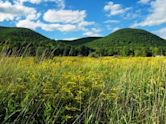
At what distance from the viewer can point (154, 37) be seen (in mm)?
175125

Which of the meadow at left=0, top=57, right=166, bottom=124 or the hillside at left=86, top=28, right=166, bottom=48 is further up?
the hillside at left=86, top=28, right=166, bottom=48

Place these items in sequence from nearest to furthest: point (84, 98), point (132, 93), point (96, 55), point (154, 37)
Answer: point (84, 98) → point (132, 93) → point (96, 55) → point (154, 37)

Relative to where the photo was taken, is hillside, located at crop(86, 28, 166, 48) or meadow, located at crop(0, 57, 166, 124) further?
hillside, located at crop(86, 28, 166, 48)

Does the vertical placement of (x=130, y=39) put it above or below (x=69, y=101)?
above

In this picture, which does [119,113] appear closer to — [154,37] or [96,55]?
[96,55]

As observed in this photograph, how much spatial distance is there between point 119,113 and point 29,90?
109cm

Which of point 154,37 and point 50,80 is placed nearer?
point 50,80

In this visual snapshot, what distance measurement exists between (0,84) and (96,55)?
10.4 feet

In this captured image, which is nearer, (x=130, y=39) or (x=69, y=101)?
(x=69, y=101)

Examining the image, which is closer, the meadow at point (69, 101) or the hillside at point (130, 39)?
the meadow at point (69, 101)

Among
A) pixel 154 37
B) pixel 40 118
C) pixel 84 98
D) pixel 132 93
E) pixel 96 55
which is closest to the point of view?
pixel 40 118

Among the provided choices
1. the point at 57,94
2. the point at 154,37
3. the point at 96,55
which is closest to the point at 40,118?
the point at 57,94

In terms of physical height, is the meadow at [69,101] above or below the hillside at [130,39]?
below

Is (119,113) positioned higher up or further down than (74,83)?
further down
